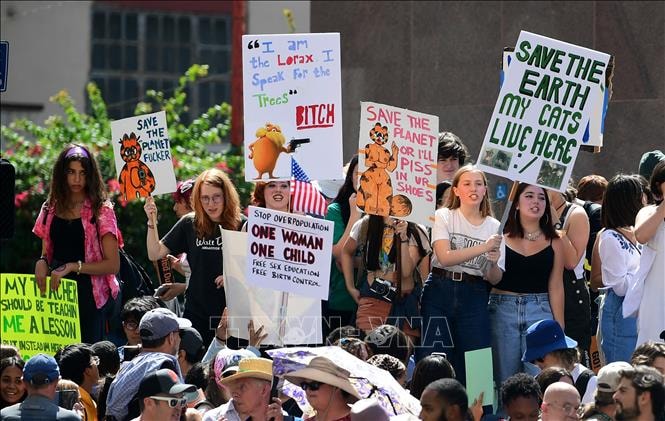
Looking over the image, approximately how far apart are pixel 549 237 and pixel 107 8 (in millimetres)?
27616

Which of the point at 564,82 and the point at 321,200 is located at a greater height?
the point at 564,82

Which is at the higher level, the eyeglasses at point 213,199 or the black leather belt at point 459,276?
the eyeglasses at point 213,199

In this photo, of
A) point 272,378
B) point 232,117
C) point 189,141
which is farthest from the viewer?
point 232,117

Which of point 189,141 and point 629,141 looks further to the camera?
point 189,141

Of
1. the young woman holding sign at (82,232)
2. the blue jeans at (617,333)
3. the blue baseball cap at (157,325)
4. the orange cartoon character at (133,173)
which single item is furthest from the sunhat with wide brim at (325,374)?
the orange cartoon character at (133,173)

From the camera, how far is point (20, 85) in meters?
36.8

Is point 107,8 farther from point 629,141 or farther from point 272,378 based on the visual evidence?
point 272,378

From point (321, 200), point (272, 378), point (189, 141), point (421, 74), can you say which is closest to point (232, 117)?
point (189, 141)

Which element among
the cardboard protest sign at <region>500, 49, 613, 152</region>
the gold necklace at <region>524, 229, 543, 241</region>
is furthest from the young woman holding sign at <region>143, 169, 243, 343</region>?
the cardboard protest sign at <region>500, 49, 613, 152</region>

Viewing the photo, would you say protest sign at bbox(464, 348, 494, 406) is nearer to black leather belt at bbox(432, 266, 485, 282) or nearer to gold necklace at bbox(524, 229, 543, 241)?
black leather belt at bbox(432, 266, 485, 282)

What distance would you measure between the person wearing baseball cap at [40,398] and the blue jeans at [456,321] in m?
3.15

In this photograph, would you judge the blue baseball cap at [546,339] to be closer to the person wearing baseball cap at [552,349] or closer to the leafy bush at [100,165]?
the person wearing baseball cap at [552,349]

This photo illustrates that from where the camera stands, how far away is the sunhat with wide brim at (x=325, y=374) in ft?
28.0

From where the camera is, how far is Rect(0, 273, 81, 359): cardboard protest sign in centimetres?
→ 1194
